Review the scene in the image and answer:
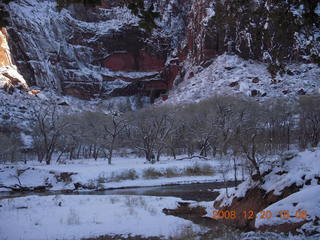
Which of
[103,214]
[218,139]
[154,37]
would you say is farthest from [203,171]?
[154,37]

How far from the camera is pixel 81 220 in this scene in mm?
12086

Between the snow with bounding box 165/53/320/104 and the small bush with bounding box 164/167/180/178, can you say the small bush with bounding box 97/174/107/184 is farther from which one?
the snow with bounding box 165/53/320/104

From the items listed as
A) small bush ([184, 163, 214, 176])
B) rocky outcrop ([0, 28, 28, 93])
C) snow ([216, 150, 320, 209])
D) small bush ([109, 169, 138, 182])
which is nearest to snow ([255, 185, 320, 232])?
snow ([216, 150, 320, 209])

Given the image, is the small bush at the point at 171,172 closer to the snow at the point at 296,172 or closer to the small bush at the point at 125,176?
the small bush at the point at 125,176

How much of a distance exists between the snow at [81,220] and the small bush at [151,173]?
14538 mm

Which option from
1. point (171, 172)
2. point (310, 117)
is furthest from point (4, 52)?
point (310, 117)

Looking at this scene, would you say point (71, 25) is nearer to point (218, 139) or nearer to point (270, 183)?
point (218, 139)

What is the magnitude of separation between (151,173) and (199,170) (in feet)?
Result: 20.2

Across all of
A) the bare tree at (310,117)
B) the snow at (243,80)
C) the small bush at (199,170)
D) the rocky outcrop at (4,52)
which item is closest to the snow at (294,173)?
the small bush at (199,170)

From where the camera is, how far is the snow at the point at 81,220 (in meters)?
10.4

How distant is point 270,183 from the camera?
11.5 m

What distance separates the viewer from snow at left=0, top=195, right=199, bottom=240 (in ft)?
34.1

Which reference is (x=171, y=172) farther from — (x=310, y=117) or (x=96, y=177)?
(x=310, y=117)
